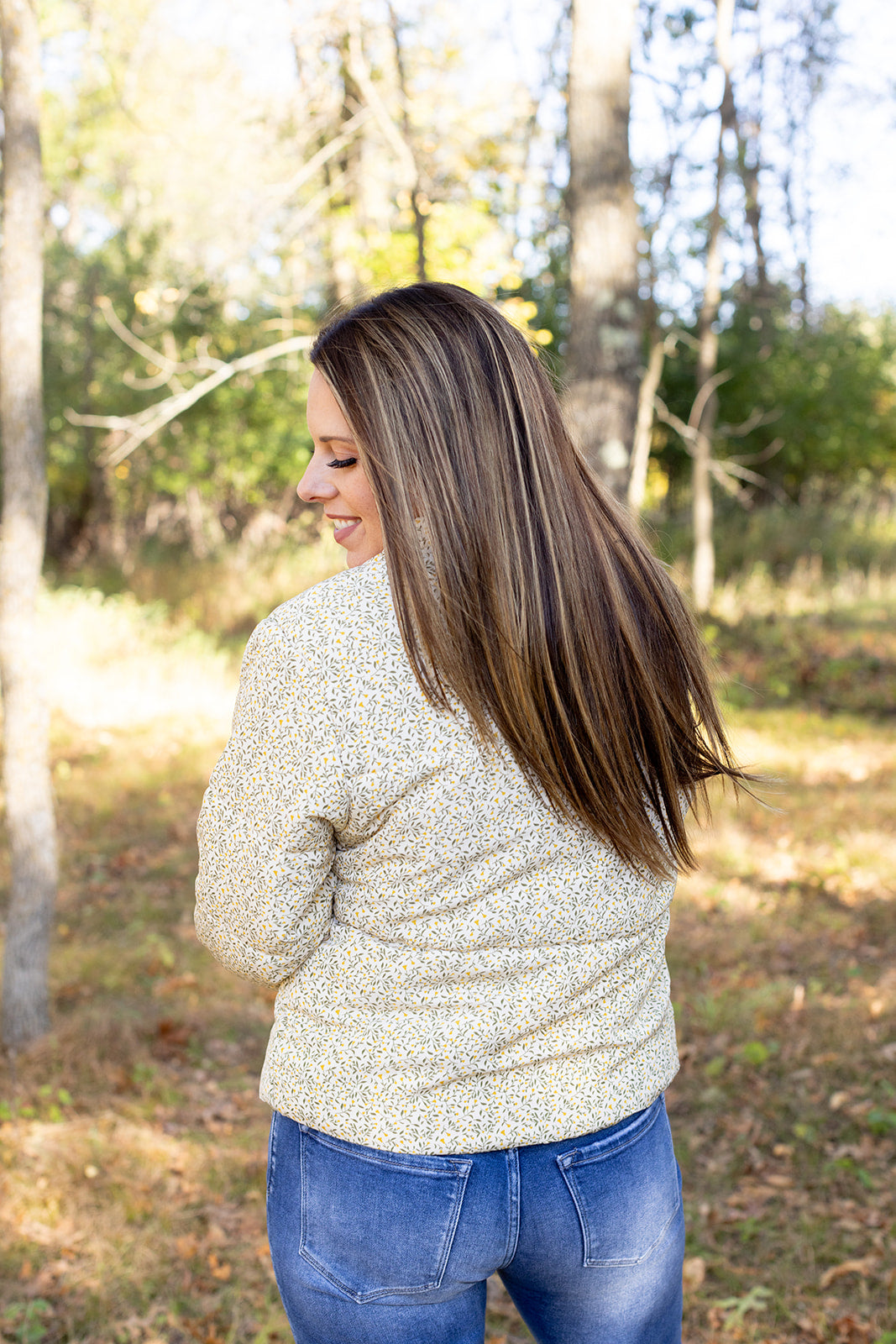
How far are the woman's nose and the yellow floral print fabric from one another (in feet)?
0.68

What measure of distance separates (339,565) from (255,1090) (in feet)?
32.0

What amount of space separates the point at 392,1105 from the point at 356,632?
524 millimetres

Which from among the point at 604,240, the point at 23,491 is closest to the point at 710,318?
the point at 604,240

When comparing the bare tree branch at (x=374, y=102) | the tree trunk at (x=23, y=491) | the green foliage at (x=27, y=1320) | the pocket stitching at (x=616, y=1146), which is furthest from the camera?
the bare tree branch at (x=374, y=102)

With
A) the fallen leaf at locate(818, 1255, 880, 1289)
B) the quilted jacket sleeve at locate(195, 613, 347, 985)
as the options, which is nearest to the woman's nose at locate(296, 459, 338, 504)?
the quilted jacket sleeve at locate(195, 613, 347, 985)

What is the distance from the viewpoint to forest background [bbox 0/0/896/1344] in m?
3.17

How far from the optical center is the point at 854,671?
33.0 feet

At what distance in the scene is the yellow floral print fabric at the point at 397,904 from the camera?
1.12 m

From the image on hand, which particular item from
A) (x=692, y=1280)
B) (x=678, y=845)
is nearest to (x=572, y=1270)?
(x=678, y=845)

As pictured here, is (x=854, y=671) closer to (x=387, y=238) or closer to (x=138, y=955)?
(x=387, y=238)

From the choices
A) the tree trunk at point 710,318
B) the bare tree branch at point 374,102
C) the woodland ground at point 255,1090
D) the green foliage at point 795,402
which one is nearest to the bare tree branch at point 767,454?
the green foliage at point 795,402

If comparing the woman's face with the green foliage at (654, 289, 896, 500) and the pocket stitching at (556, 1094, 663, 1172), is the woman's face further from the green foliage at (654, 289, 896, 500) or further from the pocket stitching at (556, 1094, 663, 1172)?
the green foliage at (654, 289, 896, 500)

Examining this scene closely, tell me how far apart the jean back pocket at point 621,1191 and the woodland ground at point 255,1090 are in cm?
58

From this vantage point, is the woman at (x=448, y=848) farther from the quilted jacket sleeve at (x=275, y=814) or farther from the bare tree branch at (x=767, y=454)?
the bare tree branch at (x=767, y=454)
